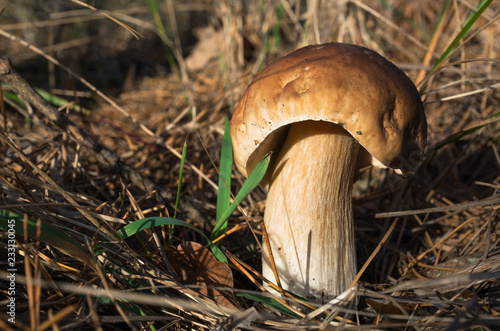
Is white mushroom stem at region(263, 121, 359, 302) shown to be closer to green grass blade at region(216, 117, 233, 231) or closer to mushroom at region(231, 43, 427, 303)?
mushroom at region(231, 43, 427, 303)

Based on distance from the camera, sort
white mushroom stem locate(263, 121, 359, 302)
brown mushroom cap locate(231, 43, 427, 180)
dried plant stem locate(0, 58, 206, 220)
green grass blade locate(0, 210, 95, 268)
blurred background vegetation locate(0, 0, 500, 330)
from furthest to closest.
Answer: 1. dried plant stem locate(0, 58, 206, 220)
2. white mushroom stem locate(263, 121, 359, 302)
3. blurred background vegetation locate(0, 0, 500, 330)
4. brown mushroom cap locate(231, 43, 427, 180)
5. green grass blade locate(0, 210, 95, 268)

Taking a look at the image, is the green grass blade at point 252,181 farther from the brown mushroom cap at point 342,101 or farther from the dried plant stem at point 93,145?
the dried plant stem at point 93,145

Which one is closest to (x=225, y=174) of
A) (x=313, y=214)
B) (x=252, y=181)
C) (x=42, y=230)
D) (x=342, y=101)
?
(x=252, y=181)

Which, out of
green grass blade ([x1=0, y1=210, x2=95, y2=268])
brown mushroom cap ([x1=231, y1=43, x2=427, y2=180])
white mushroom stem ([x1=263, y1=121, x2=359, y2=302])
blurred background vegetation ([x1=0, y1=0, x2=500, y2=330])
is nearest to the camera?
green grass blade ([x1=0, y1=210, x2=95, y2=268])

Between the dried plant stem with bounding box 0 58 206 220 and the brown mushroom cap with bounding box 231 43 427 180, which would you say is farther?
the dried plant stem with bounding box 0 58 206 220

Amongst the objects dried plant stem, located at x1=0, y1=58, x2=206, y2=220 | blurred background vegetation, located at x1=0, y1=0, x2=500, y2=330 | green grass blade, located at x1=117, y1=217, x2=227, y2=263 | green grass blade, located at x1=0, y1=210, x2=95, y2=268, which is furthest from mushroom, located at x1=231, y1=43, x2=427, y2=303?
green grass blade, located at x1=0, y1=210, x2=95, y2=268

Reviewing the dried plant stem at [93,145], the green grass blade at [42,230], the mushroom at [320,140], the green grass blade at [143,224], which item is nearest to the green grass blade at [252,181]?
the mushroom at [320,140]
